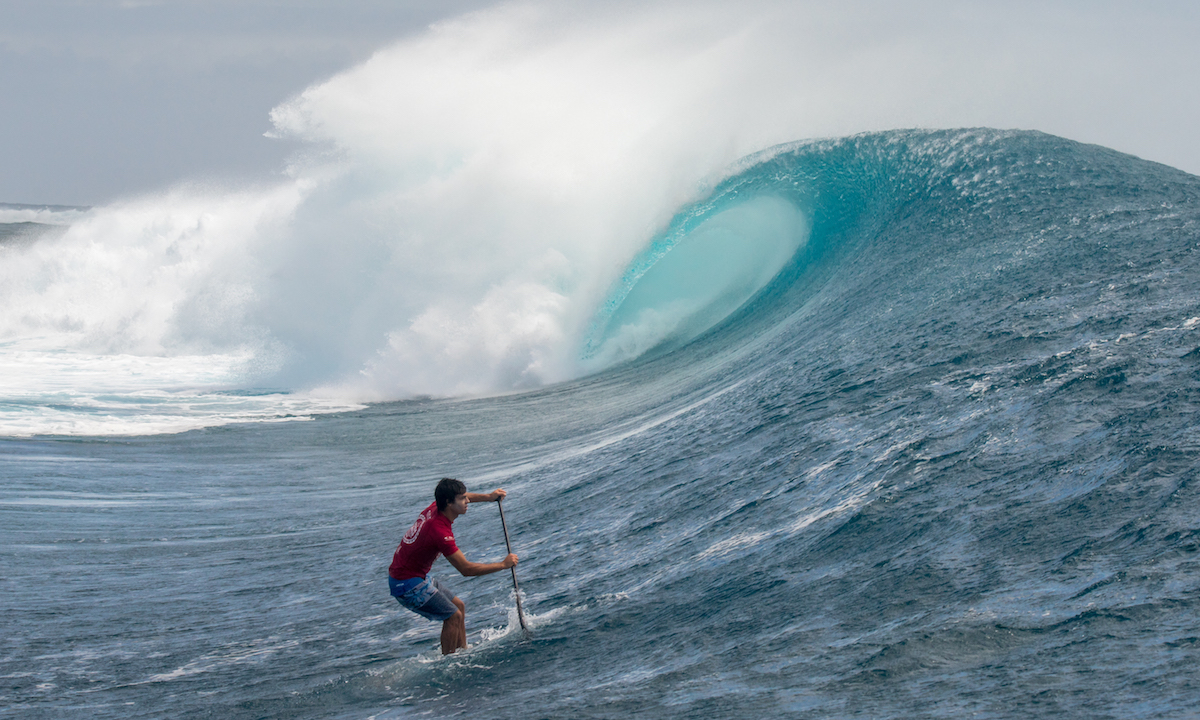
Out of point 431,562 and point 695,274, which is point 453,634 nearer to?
point 431,562

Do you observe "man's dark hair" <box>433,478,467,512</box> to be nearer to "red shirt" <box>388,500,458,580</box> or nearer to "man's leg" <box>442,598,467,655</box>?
"red shirt" <box>388,500,458,580</box>

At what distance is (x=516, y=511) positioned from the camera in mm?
8328

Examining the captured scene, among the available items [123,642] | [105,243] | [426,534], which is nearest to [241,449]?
[123,642]

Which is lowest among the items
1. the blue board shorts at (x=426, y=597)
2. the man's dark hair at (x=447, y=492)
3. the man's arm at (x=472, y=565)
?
the blue board shorts at (x=426, y=597)

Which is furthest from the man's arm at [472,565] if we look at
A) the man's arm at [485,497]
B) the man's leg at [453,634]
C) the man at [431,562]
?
the man's arm at [485,497]

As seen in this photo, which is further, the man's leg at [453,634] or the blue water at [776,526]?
the man's leg at [453,634]

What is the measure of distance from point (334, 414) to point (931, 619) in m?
12.6

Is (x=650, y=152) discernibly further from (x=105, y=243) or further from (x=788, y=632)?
(x=105, y=243)

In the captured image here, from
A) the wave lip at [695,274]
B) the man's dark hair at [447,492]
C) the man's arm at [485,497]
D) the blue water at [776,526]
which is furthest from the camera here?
the wave lip at [695,274]

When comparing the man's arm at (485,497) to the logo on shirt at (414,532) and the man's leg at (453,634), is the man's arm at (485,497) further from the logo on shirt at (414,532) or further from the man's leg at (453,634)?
the man's leg at (453,634)

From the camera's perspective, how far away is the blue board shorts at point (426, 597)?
5.06m

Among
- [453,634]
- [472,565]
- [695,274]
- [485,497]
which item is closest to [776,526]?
[485,497]

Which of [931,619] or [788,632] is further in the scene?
[788,632]

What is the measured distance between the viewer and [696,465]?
7910mm
